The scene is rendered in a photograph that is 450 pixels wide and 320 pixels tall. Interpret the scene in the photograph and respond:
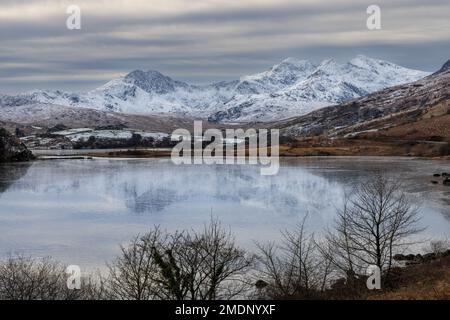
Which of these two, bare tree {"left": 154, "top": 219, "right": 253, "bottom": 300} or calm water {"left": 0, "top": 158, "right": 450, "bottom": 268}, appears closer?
bare tree {"left": 154, "top": 219, "right": 253, "bottom": 300}

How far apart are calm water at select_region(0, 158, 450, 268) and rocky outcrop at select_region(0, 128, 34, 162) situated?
37376mm

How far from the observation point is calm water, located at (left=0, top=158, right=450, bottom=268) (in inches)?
1299

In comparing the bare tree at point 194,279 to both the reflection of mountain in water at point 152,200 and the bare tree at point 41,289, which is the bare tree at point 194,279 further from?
the reflection of mountain in water at point 152,200

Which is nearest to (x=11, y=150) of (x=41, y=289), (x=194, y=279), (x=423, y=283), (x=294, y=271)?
(x=294, y=271)

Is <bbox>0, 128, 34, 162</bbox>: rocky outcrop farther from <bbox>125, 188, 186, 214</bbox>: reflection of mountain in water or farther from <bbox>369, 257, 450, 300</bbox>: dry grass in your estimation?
<bbox>369, 257, 450, 300</bbox>: dry grass

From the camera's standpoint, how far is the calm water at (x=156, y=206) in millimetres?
33000

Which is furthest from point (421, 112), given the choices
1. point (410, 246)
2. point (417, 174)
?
point (410, 246)

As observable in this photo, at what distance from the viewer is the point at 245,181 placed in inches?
2574

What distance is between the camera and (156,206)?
45.5 meters

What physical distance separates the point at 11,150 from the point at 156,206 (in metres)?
76.0

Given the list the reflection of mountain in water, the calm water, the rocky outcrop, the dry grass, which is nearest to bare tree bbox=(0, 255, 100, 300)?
the calm water
